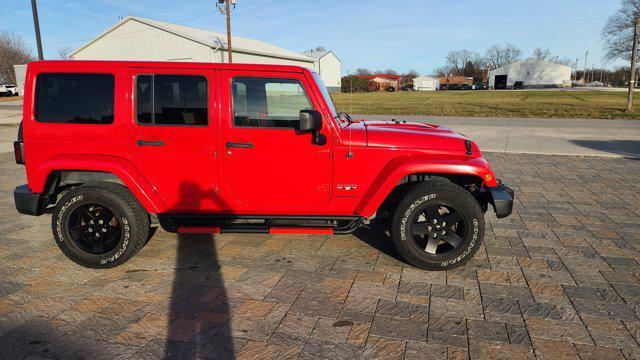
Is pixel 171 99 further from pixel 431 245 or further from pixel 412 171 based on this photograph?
pixel 431 245

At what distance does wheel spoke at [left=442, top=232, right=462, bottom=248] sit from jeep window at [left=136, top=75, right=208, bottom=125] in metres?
2.40

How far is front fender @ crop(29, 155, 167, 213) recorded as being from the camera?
373cm

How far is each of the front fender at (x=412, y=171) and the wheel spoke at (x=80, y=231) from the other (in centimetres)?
259

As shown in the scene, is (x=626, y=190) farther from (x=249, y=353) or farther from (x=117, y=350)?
(x=117, y=350)

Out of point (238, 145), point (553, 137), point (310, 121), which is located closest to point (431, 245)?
point (310, 121)

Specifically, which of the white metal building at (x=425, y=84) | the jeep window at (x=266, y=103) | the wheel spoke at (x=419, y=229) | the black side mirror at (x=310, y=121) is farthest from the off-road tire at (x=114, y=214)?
the white metal building at (x=425, y=84)

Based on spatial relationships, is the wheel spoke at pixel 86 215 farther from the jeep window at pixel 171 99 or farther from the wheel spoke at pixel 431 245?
the wheel spoke at pixel 431 245

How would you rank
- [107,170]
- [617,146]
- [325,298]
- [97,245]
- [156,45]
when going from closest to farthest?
[325,298]
[107,170]
[97,245]
[617,146]
[156,45]

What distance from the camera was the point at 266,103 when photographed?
149 inches

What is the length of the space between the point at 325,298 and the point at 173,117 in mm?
2070

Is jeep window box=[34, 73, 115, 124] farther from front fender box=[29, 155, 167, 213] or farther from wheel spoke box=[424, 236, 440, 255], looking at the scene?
wheel spoke box=[424, 236, 440, 255]

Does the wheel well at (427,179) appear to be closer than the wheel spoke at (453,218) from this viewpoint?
No

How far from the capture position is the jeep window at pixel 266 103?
3.76 meters

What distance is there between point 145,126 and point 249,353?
2216 mm
